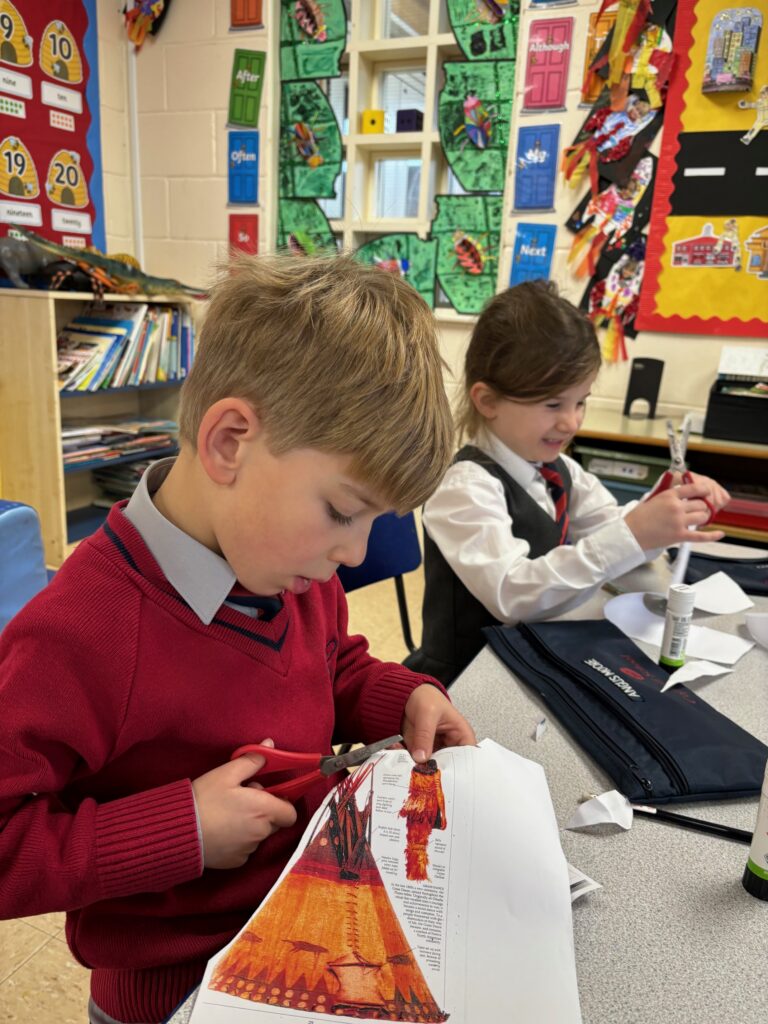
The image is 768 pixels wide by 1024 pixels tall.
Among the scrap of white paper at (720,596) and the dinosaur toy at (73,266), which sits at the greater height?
the dinosaur toy at (73,266)

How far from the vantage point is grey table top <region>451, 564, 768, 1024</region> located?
0.48 meters

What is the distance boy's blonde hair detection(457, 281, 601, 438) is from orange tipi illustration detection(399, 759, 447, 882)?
0.78 metres

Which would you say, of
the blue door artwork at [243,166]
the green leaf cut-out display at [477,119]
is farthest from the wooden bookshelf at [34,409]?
the green leaf cut-out display at [477,119]

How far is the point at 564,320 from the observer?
129 centimetres

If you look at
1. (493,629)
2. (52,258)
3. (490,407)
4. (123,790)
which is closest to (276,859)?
(123,790)

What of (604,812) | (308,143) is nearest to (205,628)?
(604,812)

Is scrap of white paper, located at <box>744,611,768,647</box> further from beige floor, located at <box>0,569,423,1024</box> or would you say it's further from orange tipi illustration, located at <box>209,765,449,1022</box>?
beige floor, located at <box>0,569,423,1024</box>

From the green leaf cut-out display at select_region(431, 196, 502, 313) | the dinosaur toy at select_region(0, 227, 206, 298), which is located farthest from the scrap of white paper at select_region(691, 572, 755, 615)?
the green leaf cut-out display at select_region(431, 196, 502, 313)

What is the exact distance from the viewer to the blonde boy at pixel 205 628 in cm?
56

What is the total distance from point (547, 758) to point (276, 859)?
0.95ft

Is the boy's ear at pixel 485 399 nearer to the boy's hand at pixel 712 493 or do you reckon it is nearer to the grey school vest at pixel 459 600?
the grey school vest at pixel 459 600

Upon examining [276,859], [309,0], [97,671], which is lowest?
[276,859]

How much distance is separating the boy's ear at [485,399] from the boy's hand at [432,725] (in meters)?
0.67

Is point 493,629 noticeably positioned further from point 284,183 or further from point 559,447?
point 284,183
